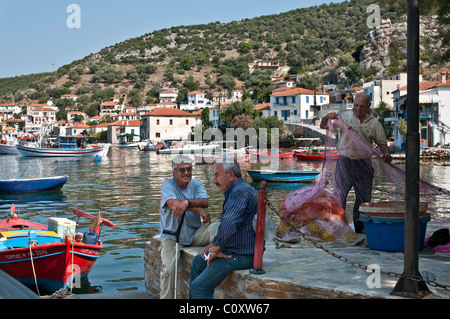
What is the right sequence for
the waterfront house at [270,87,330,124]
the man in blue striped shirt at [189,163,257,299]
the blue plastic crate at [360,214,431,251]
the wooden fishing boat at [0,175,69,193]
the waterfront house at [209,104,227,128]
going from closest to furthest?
the man in blue striped shirt at [189,163,257,299] → the blue plastic crate at [360,214,431,251] → the wooden fishing boat at [0,175,69,193] → the waterfront house at [270,87,330,124] → the waterfront house at [209,104,227,128]

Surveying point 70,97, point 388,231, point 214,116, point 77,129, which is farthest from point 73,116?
point 388,231

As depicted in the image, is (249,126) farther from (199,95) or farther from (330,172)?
(330,172)

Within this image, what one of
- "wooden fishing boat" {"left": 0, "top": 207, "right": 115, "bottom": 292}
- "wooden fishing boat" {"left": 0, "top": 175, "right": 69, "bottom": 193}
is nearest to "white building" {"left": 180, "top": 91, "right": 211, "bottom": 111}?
"wooden fishing boat" {"left": 0, "top": 175, "right": 69, "bottom": 193}

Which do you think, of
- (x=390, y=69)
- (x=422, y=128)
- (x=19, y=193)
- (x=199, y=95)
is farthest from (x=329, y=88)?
(x=19, y=193)

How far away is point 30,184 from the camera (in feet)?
82.2

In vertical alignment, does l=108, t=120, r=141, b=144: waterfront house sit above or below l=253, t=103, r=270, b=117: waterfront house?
below

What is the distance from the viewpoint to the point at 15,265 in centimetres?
899

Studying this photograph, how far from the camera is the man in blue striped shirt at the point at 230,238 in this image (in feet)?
15.4

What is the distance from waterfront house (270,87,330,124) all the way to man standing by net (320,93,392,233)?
211 feet

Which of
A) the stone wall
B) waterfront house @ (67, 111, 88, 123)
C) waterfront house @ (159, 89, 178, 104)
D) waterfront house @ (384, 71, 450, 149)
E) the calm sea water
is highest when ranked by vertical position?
waterfront house @ (159, 89, 178, 104)

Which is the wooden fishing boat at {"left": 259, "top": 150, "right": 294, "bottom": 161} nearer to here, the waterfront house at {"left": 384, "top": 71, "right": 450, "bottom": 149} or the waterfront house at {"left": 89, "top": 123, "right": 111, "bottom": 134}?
the waterfront house at {"left": 384, "top": 71, "right": 450, "bottom": 149}

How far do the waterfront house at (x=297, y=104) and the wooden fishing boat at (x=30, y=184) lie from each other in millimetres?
49983

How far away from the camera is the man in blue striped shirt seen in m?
4.68

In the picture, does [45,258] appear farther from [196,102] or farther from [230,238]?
[196,102]
